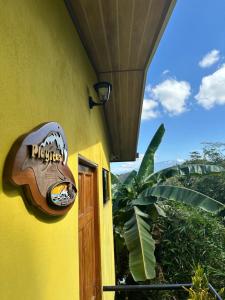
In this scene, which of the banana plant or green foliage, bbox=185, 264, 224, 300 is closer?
green foliage, bbox=185, 264, 224, 300

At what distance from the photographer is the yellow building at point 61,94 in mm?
1115

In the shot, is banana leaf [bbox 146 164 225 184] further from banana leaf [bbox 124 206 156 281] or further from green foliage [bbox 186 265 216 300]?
green foliage [bbox 186 265 216 300]

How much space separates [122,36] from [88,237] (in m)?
2.34

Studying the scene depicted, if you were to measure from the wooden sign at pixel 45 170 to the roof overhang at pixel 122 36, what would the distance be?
4.59 ft

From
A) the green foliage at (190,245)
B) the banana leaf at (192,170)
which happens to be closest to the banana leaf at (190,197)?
the banana leaf at (192,170)

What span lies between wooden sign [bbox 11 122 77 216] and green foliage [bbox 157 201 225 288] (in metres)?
6.47

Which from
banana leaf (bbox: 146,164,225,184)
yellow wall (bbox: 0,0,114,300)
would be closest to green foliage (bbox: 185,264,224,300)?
yellow wall (bbox: 0,0,114,300)

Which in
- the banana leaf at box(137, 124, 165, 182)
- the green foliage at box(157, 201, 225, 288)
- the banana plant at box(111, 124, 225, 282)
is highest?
the banana leaf at box(137, 124, 165, 182)

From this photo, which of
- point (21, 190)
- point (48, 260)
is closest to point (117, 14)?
point (21, 190)

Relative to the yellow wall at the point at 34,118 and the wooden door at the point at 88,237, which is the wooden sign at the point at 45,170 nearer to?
the yellow wall at the point at 34,118

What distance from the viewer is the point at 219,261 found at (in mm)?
7285

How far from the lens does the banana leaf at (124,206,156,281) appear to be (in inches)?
162

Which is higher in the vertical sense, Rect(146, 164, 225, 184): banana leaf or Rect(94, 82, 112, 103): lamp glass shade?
Rect(94, 82, 112, 103): lamp glass shade

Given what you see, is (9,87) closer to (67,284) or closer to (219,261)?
(67,284)
